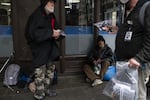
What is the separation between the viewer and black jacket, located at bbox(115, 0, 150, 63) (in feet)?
10.5

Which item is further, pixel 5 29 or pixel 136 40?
pixel 5 29

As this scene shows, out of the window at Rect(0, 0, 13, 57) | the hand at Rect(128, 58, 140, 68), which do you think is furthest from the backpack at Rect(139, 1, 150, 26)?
the window at Rect(0, 0, 13, 57)

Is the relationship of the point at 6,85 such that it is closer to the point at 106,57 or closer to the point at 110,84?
the point at 106,57

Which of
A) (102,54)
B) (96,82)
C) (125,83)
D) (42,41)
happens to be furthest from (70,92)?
(125,83)

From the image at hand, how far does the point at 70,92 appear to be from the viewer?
18.9 ft

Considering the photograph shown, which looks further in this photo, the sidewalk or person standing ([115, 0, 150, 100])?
the sidewalk

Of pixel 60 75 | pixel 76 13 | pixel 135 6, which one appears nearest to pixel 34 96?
pixel 60 75

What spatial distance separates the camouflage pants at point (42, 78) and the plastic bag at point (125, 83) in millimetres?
1824

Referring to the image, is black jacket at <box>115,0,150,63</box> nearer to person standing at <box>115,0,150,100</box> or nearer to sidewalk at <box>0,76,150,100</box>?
person standing at <box>115,0,150,100</box>

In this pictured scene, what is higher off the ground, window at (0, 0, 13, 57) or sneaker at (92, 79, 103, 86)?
window at (0, 0, 13, 57)

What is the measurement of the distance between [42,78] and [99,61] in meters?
Result: 1.66

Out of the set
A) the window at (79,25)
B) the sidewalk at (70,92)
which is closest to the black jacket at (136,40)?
the sidewalk at (70,92)

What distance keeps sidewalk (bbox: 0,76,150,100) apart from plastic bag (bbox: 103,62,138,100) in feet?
6.91

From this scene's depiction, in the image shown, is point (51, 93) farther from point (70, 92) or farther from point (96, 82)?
point (96, 82)
